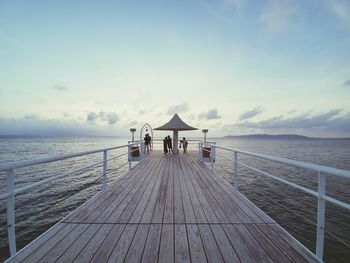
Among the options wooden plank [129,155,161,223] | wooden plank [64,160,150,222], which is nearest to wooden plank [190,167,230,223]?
wooden plank [129,155,161,223]

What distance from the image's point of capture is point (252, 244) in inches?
73.0

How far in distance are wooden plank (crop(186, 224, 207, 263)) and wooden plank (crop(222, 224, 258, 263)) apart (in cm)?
35

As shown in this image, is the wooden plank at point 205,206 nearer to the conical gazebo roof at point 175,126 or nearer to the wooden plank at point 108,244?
the wooden plank at point 108,244

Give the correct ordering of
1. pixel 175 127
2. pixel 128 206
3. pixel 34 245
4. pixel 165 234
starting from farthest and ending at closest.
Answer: pixel 175 127 < pixel 128 206 < pixel 165 234 < pixel 34 245

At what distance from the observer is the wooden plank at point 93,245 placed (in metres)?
1.60

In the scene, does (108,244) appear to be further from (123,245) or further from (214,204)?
(214,204)

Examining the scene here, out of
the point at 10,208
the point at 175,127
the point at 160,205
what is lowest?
the point at 160,205

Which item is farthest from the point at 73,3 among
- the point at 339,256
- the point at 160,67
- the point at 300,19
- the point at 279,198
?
the point at 279,198

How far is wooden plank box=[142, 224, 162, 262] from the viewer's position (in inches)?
63.8

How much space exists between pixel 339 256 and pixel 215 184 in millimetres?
3998

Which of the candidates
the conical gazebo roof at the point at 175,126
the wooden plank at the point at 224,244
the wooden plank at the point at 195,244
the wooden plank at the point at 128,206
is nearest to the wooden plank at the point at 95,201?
the wooden plank at the point at 128,206

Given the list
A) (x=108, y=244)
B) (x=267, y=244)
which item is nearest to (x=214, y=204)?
(x=267, y=244)

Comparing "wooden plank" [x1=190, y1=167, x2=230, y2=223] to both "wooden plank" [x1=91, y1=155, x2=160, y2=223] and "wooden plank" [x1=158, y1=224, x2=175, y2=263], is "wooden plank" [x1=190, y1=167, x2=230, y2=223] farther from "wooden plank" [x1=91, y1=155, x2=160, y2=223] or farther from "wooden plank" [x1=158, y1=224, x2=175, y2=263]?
"wooden plank" [x1=91, y1=155, x2=160, y2=223]

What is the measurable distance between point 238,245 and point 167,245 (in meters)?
0.76
